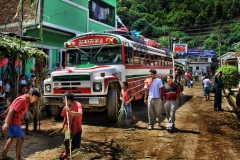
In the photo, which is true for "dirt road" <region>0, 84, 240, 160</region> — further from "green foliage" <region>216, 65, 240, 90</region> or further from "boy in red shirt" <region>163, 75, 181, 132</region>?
"green foliage" <region>216, 65, 240, 90</region>

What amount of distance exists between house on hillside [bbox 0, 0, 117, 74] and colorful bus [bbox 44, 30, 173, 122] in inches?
134

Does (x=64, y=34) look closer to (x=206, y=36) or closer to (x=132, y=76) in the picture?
(x=132, y=76)

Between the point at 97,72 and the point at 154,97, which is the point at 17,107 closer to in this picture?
the point at 97,72

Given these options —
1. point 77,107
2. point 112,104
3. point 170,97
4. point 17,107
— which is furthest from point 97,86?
point 17,107

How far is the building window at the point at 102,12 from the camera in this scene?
17906mm

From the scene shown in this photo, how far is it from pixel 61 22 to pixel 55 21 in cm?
60

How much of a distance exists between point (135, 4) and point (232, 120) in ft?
266

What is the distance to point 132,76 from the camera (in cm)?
948

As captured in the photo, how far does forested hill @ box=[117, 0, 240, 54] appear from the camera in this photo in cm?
6438

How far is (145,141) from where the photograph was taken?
20.3 feet

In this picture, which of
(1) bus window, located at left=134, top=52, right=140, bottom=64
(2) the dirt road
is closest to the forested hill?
(1) bus window, located at left=134, top=52, right=140, bottom=64

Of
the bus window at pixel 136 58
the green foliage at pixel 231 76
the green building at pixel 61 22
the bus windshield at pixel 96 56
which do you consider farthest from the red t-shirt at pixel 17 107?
the green foliage at pixel 231 76

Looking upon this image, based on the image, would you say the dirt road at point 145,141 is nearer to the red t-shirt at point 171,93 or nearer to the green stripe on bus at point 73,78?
the red t-shirt at point 171,93

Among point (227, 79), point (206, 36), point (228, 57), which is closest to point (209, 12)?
point (206, 36)
